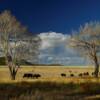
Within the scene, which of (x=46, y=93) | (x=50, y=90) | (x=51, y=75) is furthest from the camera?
Answer: (x=51, y=75)

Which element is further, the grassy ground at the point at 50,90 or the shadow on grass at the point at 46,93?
the grassy ground at the point at 50,90

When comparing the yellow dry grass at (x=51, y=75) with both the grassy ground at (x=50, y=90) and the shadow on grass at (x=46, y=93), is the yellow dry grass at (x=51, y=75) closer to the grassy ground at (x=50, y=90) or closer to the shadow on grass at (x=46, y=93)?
the grassy ground at (x=50, y=90)

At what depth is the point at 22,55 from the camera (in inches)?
1874

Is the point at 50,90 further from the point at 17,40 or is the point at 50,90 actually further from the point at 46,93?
the point at 17,40

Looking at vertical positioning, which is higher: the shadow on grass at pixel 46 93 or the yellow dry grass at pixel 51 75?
the yellow dry grass at pixel 51 75

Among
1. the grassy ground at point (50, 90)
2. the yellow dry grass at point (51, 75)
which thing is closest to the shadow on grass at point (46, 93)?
the grassy ground at point (50, 90)

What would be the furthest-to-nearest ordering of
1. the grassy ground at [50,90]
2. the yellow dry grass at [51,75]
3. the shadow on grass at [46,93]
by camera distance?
the yellow dry grass at [51,75] < the grassy ground at [50,90] < the shadow on grass at [46,93]

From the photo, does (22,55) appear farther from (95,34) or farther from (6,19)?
(95,34)

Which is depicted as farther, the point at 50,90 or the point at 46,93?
the point at 50,90

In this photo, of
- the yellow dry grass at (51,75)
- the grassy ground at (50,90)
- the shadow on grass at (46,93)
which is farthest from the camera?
the yellow dry grass at (51,75)

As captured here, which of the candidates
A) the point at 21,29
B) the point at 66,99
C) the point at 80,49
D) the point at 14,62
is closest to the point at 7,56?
the point at 14,62

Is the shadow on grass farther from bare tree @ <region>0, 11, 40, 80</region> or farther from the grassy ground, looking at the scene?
bare tree @ <region>0, 11, 40, 80</region>

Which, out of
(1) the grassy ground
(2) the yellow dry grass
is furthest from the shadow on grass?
(2) the yellow dry grass

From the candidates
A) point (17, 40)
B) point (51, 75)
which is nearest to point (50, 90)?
point (17, 40)
